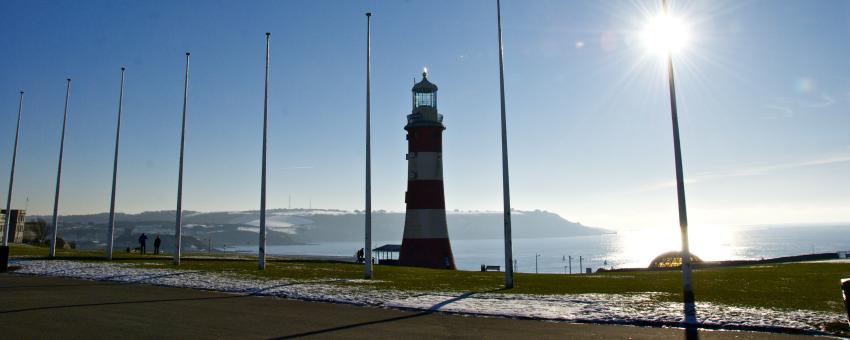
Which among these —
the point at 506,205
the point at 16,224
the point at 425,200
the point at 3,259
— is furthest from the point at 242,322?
the point at 16,224

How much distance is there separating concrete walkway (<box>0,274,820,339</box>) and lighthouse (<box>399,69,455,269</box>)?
21.9 metres

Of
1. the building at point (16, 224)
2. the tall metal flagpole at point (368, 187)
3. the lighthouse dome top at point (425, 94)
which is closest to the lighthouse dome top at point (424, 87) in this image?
the lighthouse dome top at point (425, 94)

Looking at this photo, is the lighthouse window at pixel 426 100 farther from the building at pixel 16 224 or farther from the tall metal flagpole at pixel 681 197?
the building at pixel 16 224

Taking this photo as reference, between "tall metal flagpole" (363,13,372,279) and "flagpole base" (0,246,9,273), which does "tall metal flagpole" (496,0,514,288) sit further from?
"flagpole base" (0,246,9,273)

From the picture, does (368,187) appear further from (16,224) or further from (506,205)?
(16,224)

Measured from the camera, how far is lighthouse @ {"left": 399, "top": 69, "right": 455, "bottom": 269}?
122 ft

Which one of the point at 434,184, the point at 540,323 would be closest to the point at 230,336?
the point at 540,323

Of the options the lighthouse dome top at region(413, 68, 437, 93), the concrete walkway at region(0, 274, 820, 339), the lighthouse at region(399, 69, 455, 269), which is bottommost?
the concrete walkway at region(0, 274, 820, 339)

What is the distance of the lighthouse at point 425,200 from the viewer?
122ft

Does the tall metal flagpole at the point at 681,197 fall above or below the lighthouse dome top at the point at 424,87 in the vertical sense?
below

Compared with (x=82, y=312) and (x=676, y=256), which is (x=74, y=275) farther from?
(x=676, y=256)

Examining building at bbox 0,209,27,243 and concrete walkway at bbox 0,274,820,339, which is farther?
building at bbox 0,209,27,243

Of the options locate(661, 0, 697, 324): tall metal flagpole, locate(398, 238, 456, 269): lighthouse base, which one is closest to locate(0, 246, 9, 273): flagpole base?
locate(398, 238, 456, 269): lighthouse base

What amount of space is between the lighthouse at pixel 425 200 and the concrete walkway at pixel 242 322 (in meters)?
21.9
